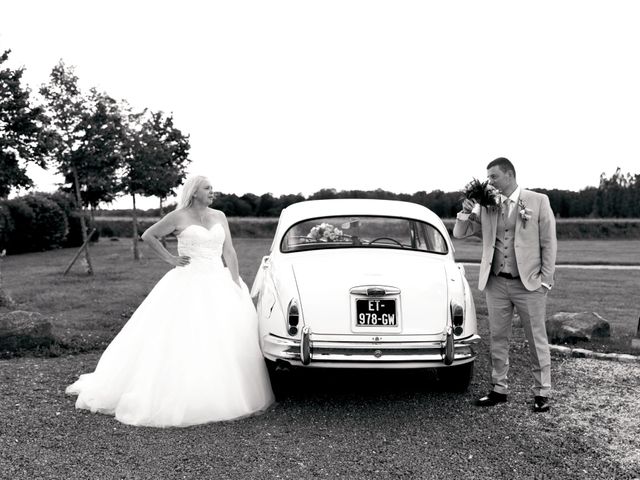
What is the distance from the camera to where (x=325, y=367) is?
5715 mm

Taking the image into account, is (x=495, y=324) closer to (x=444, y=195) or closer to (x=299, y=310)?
(x=299, y=310)

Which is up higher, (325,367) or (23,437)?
(325,367)

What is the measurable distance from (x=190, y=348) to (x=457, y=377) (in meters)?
2.61

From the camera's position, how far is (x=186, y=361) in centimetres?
605

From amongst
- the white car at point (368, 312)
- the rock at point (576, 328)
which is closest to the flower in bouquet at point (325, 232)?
the white car at point (368, 312)

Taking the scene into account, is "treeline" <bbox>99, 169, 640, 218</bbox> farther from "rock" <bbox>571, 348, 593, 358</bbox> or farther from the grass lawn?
"rock" <bbox>571, 348, 593, 358</bbox>

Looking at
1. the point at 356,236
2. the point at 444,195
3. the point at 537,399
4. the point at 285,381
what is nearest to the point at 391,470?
the point at 537,399

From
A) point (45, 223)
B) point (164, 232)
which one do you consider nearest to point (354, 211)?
point (164, 232)

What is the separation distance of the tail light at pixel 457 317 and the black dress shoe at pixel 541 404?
3.14 feet

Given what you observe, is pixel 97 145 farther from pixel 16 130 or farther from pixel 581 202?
pixel 581 202

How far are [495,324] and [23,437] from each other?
4.21m

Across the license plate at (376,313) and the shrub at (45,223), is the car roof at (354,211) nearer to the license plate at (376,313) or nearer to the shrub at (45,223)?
the license plate at (376,313)

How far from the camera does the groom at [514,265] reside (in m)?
6.05

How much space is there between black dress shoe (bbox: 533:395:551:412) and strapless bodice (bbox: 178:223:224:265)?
341 centimetres
